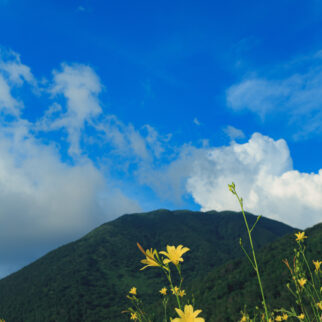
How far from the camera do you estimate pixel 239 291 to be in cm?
2548

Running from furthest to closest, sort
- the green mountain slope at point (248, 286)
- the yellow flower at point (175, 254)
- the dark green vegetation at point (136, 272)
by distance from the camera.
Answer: the dark green vegetation at point (136, 272) → the green mountain slope at point (248, 286) → the yellow flower at point (175, 254)

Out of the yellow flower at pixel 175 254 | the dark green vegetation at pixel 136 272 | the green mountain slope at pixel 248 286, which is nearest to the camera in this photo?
the yellow flower at pixel 175 254

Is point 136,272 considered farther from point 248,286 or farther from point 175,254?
point 175,254

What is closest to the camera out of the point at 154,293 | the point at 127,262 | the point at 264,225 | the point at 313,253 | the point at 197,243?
the point at 313,253

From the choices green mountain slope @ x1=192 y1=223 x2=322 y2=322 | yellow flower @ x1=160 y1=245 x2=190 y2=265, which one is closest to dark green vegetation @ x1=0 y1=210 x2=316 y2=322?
green mountain slope @ x1=192 y1=223 x2=322 y2=322

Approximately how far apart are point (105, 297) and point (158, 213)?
7199 cm

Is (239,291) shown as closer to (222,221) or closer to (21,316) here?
(21,316)

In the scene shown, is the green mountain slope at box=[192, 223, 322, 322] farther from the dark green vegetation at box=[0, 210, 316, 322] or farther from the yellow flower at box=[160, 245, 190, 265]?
the yellow flower at box=[160, 245, 190, 265]

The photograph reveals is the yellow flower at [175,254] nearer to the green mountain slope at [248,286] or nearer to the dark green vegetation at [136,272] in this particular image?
the green mountain slope at [248,286]

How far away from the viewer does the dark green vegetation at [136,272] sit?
27156 mm

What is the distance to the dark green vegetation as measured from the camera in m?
27.2

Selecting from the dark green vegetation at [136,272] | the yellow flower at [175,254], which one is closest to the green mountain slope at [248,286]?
the dark green vegetation at [136,272]

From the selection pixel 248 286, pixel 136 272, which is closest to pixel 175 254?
pixel 248 286

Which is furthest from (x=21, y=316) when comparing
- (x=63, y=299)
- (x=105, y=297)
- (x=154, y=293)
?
(x=154, y=293)
